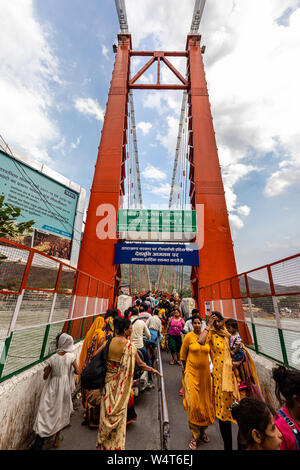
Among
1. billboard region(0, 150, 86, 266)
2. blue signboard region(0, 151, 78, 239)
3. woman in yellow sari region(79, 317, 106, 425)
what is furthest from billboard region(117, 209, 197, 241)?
blue signboard region(0, 151, 78, 239)

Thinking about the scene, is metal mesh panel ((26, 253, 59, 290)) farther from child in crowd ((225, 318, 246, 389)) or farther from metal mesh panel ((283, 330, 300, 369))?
metal mesh panel ((283, 330, 300, 369))

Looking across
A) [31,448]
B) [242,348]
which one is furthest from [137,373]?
[242,348]

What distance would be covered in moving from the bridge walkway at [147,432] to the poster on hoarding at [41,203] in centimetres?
1128

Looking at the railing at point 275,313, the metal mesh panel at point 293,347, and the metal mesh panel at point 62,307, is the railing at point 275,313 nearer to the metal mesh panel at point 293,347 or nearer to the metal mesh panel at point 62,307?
the metal mesh panel at point 293,347

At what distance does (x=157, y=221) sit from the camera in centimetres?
854

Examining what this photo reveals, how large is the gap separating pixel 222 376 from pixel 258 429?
1239mm

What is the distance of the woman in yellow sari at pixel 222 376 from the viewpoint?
2043mm

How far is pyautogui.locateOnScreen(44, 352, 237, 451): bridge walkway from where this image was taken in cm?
220

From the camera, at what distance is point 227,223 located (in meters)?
8.36

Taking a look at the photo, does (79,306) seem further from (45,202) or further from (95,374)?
(45,202)

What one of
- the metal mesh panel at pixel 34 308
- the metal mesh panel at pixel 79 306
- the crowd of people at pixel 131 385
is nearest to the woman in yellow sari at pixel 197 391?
the crowd of people at pixel 131 385

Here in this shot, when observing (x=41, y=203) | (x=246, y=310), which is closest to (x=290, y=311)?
(x=246, y=310)

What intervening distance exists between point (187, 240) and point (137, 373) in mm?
6295
